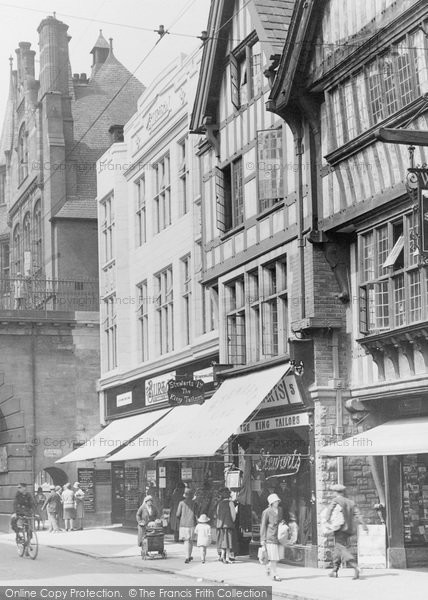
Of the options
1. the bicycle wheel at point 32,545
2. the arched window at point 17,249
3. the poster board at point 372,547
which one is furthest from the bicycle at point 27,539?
the arched window at point 17,249

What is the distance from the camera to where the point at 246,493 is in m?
26.0

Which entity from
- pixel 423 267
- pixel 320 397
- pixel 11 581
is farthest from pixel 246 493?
pixel 423 267

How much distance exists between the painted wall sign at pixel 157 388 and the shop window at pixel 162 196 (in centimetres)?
434

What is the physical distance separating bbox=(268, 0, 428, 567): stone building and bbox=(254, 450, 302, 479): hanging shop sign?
1.56 m

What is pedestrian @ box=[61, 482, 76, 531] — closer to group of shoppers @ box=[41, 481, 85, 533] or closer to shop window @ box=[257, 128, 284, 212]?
group of shoppers @ box=[41, 481, 85, 533]

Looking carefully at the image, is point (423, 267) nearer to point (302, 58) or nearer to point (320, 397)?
point (320, 397)

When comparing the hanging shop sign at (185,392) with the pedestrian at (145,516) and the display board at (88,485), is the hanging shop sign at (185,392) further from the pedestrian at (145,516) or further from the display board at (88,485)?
the display board at (88,485)

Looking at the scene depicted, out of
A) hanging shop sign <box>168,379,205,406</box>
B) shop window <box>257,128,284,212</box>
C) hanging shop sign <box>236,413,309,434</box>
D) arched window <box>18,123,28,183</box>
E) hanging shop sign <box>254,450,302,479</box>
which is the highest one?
arched window <box>18,123,28,183</box>

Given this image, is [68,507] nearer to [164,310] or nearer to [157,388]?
[157,388]

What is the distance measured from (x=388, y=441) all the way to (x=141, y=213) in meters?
19.1

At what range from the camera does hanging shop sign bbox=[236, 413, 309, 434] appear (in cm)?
2295

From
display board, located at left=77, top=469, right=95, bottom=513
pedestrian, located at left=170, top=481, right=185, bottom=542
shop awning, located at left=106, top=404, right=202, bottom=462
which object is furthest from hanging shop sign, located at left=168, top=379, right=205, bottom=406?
display board, located at left=77, top=469, right=95, bottom=513

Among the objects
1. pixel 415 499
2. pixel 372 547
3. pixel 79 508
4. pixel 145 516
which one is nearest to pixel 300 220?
pixel 415 499

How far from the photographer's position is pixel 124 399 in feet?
126
